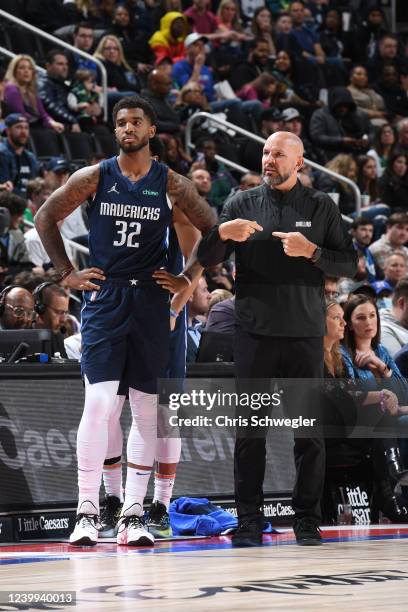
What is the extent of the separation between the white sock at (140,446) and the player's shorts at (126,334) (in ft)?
0.23

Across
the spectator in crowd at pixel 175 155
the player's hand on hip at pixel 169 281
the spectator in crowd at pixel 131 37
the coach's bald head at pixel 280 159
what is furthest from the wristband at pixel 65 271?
the spectator in crowd at pixel 131 37

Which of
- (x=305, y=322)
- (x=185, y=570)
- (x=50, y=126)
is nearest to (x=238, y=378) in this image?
(x=305, y=322)

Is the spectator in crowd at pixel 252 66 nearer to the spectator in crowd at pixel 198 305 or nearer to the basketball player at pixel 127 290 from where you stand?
the spectator in crowd at pixel 198 305

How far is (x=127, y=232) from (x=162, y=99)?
314 inches

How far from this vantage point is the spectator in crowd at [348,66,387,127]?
17.3 metres

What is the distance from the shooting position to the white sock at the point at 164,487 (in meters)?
6.56

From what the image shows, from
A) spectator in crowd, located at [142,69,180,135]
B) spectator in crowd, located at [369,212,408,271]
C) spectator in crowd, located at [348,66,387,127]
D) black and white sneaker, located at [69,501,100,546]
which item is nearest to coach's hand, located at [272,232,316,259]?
black and white sneaker, located at [69,501,100,546]

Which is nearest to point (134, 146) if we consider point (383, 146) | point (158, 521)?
point (158, 521)

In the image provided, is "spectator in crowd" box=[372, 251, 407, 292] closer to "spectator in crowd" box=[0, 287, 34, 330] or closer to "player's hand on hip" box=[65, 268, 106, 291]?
"spectator in crowd" box=[0, 287, 34, 330]

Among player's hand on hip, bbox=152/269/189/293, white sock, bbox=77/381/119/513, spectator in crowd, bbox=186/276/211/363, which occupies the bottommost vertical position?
white sock, bbox=77/381/119/513

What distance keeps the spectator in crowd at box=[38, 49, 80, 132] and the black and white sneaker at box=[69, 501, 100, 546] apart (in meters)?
7.64

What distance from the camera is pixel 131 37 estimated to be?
51.8 ft

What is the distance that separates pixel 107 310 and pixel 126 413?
110 cm

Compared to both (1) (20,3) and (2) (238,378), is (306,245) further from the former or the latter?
(1) (20,3)
